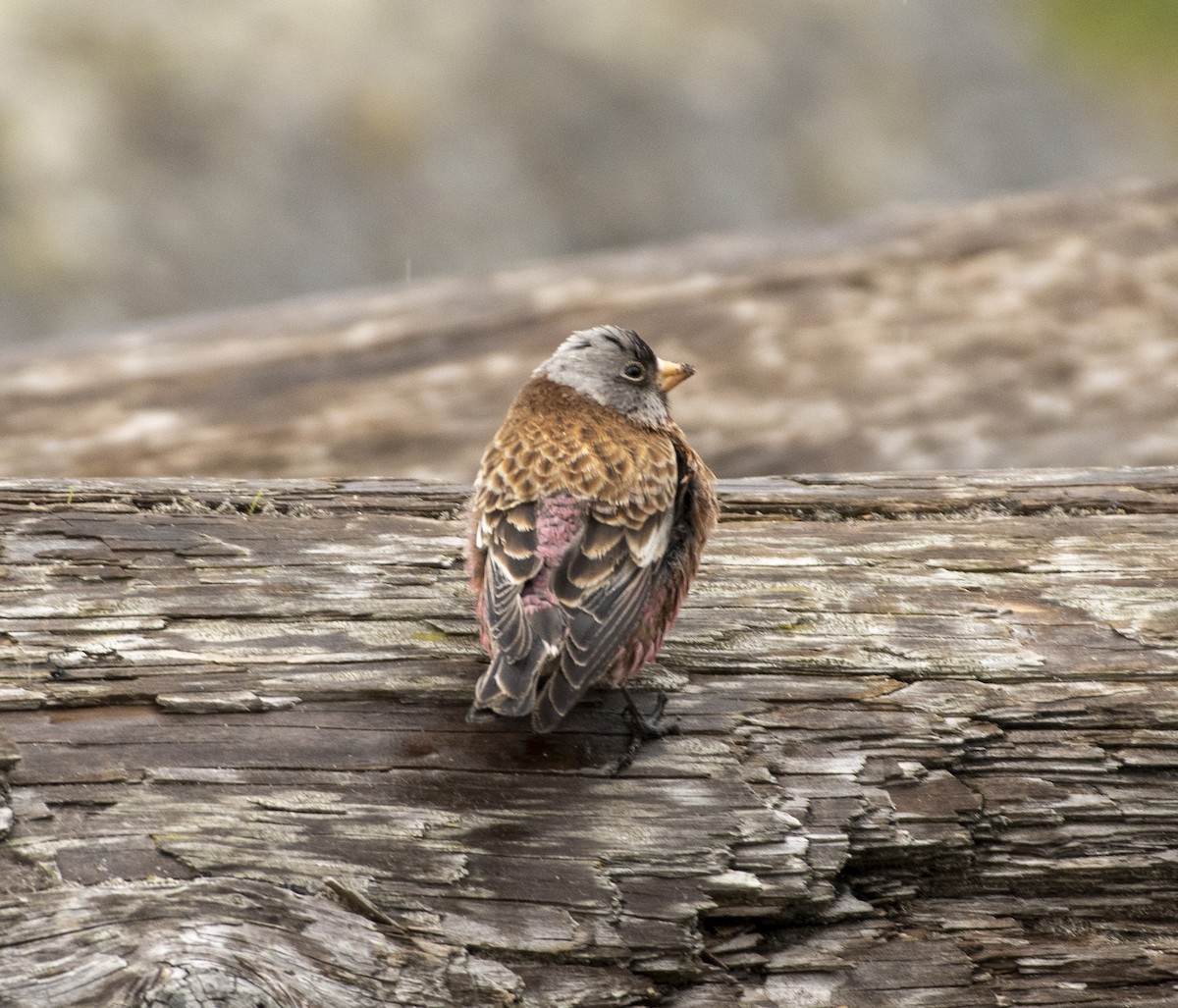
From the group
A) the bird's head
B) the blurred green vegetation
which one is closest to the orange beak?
the bird's head

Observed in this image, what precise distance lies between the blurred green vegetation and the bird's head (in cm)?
919

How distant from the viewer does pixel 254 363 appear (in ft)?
16.8

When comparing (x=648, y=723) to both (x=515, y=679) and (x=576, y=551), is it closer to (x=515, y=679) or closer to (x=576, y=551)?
(x=515, y=679)

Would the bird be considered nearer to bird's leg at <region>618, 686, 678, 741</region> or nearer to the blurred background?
bird's leg at <region>618, 686, 678, 741</region>

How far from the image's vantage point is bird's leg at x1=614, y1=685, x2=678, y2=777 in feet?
9.36

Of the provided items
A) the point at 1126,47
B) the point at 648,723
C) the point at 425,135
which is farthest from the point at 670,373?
the point at 1126,47

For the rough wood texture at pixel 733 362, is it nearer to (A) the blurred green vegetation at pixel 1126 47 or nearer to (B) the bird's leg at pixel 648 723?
(B) the bird's leg at pixel 648 723

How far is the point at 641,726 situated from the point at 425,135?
7.44 meters

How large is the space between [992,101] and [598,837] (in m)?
9.69

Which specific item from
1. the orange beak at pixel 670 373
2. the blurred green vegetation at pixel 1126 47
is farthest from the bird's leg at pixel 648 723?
the blurred green vegetation at pixel 1126 47

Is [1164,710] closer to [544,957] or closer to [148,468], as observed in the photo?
[544,957]

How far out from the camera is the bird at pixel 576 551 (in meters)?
2.87

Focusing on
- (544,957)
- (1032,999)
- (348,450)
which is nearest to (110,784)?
(544,957)

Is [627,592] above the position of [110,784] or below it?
above
